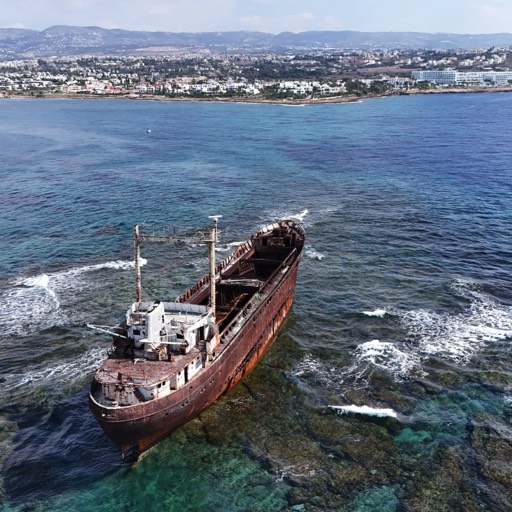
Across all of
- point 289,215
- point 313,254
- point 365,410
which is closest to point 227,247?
point 313,254

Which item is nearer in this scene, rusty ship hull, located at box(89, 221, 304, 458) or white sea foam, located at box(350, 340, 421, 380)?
rusty ship hull, located at box(89, 221, 304, 458)

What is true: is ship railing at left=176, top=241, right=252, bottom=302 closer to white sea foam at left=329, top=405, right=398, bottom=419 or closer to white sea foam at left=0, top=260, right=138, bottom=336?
white sea foam at left=0, top=260, right=138, bottom=336

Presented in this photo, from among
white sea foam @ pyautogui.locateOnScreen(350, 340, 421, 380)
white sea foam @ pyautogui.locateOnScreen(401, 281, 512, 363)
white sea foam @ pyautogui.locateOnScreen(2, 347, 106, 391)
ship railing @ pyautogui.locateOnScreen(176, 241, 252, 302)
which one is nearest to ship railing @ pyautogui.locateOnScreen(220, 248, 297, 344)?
ship railing @ pyautogui.locateOnScreen(176, 241, 252, 302)

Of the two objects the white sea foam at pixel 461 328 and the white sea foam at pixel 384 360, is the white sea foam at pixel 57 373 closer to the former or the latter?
the white sea foam at pixel 384 360

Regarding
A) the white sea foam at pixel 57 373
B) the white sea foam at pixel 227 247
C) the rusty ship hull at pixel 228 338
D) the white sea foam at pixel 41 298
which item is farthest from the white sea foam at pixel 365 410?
the white sea foam at pixel 227 247

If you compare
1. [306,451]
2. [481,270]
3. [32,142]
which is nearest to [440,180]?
[481,270]

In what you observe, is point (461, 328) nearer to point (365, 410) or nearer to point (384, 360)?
point (384, 360)

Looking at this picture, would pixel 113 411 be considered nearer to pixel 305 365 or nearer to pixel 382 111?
pixel 305 365

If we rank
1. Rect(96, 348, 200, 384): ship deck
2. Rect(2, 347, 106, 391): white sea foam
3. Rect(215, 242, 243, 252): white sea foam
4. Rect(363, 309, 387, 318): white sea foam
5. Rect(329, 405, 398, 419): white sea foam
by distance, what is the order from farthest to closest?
1. Rect(215, 242, 243, 252): white sea foam
2. Rect(363, 309, 387, 318): white sea foam
3. Rect(2, 347, 106, 391): white sea foam
4. Rect(329, 405, 398, 419): white sea foam
5. Rect(96, 348, 200, 384): ship deck

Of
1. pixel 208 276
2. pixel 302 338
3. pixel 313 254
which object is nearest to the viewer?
pixel 208 276
